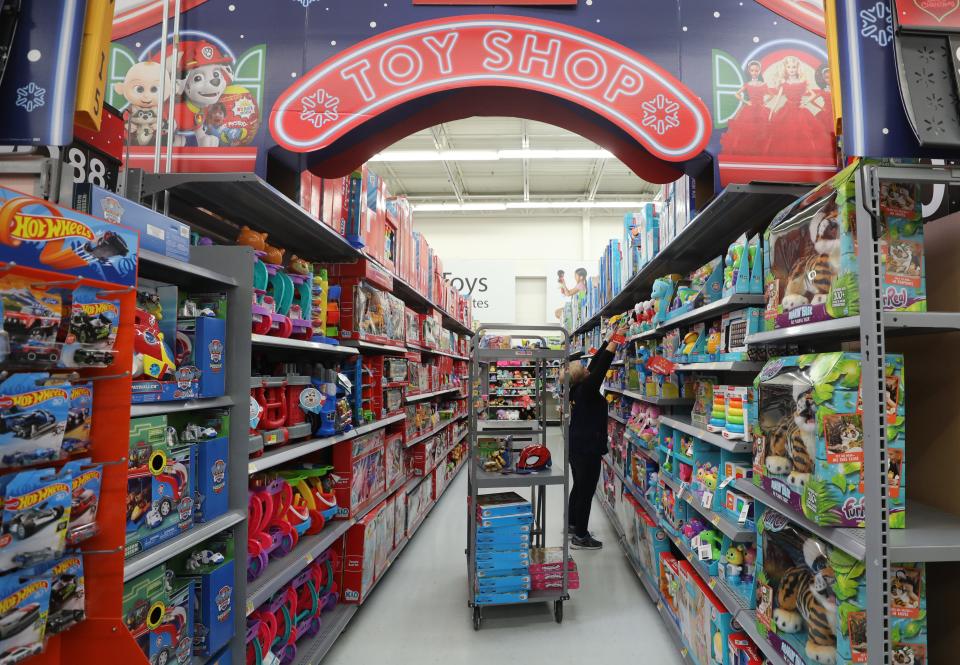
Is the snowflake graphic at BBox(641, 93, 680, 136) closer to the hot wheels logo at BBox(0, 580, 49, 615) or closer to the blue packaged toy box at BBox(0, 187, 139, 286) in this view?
the blue packaged toy box at BBox(0, 187, 139, 286)

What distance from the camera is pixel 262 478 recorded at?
2469 millimetres

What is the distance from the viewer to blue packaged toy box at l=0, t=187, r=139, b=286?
3.48 ft

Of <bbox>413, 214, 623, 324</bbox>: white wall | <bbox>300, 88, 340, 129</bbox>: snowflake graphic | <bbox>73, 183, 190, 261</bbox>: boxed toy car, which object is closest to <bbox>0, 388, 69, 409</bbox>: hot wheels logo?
<bbox>73, 183, 190, 261</bbox>: boxed toy car

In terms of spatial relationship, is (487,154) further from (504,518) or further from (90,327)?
(90,327)

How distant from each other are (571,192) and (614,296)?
9.10 metres

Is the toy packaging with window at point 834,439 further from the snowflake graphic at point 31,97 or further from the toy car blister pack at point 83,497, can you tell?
the snowflake graphic at point 31,97

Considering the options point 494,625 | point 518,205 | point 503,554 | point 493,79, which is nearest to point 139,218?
point 493,79

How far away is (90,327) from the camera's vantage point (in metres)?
1.20

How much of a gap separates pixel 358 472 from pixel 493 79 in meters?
2.36

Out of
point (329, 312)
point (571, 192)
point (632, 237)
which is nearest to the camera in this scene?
point (329, 312)

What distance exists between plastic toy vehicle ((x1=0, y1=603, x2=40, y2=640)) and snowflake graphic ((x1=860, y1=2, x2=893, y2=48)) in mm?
2437

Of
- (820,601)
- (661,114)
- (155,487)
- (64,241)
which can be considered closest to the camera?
(64,241)

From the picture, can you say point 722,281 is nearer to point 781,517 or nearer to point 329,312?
point 781,517

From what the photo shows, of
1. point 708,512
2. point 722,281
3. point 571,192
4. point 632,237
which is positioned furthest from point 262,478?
point 571,192
